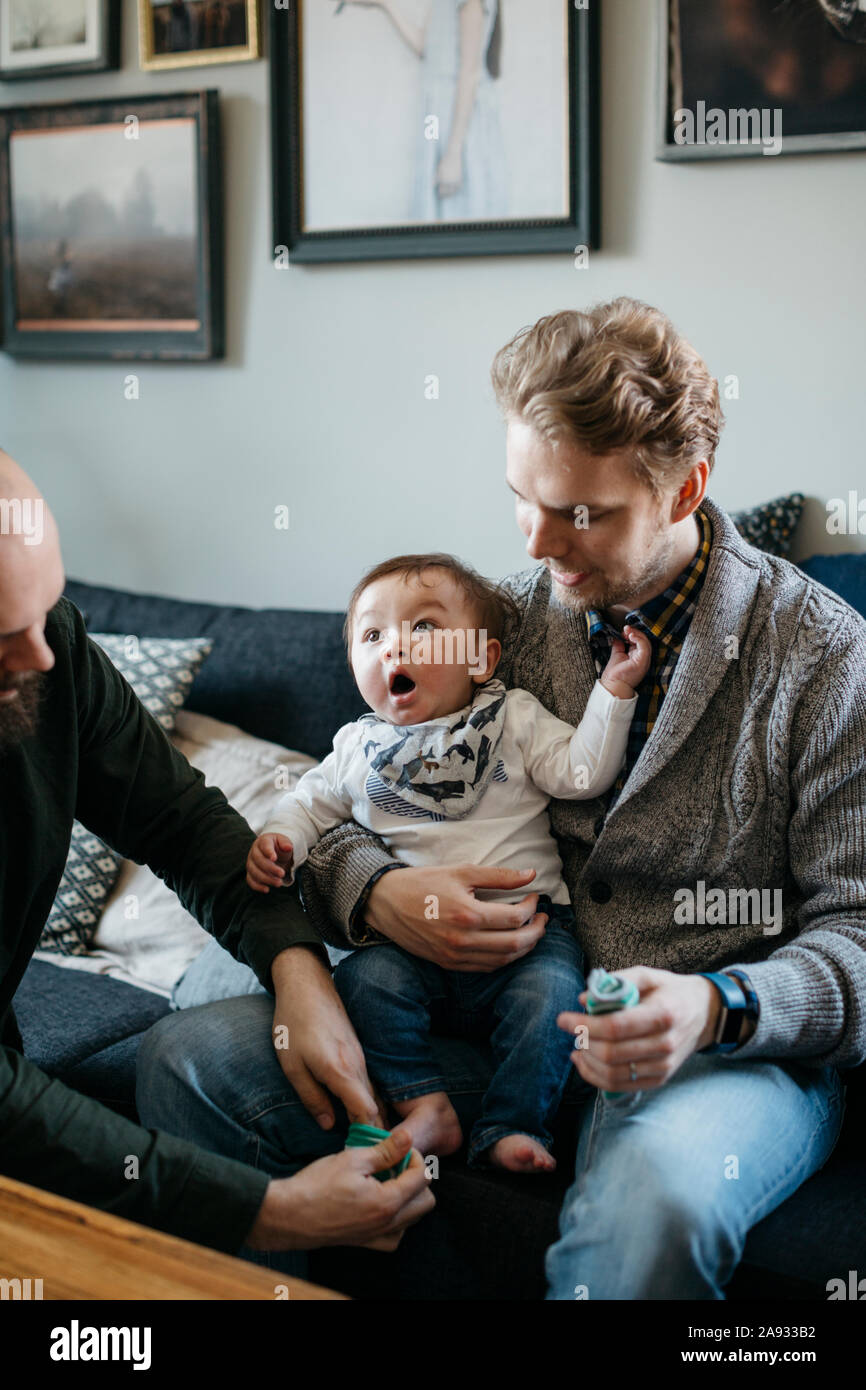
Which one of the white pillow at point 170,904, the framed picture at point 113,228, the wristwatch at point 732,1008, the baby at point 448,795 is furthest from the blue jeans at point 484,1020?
the framed picture at point 113,228

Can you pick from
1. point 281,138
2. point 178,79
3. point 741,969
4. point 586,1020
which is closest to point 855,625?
point 741,969

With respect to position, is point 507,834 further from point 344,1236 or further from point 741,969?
point 344,1236

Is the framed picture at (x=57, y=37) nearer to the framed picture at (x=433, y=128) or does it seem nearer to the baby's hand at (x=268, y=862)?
the framed picture at (x=433, y=128)

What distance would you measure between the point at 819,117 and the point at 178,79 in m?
1.35

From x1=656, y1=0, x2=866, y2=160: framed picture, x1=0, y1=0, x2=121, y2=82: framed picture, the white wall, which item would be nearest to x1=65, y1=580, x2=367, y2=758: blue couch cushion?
the white wall

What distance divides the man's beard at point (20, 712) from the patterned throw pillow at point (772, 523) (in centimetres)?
111

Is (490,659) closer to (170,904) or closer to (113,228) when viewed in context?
(170,904)

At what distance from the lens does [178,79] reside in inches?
102

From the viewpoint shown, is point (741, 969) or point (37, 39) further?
point (37, 39)

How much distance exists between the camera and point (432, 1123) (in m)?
1.40

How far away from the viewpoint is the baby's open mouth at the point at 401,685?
5.19ft

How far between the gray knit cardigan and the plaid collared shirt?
0.08 feet

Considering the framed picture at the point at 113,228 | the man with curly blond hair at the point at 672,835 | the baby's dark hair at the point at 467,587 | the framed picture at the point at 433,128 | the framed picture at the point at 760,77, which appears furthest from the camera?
the framed picture at the point at 113,228

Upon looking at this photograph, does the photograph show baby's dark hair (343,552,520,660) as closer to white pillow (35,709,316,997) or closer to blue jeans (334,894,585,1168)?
blue jeans (334,894,585,1168)
